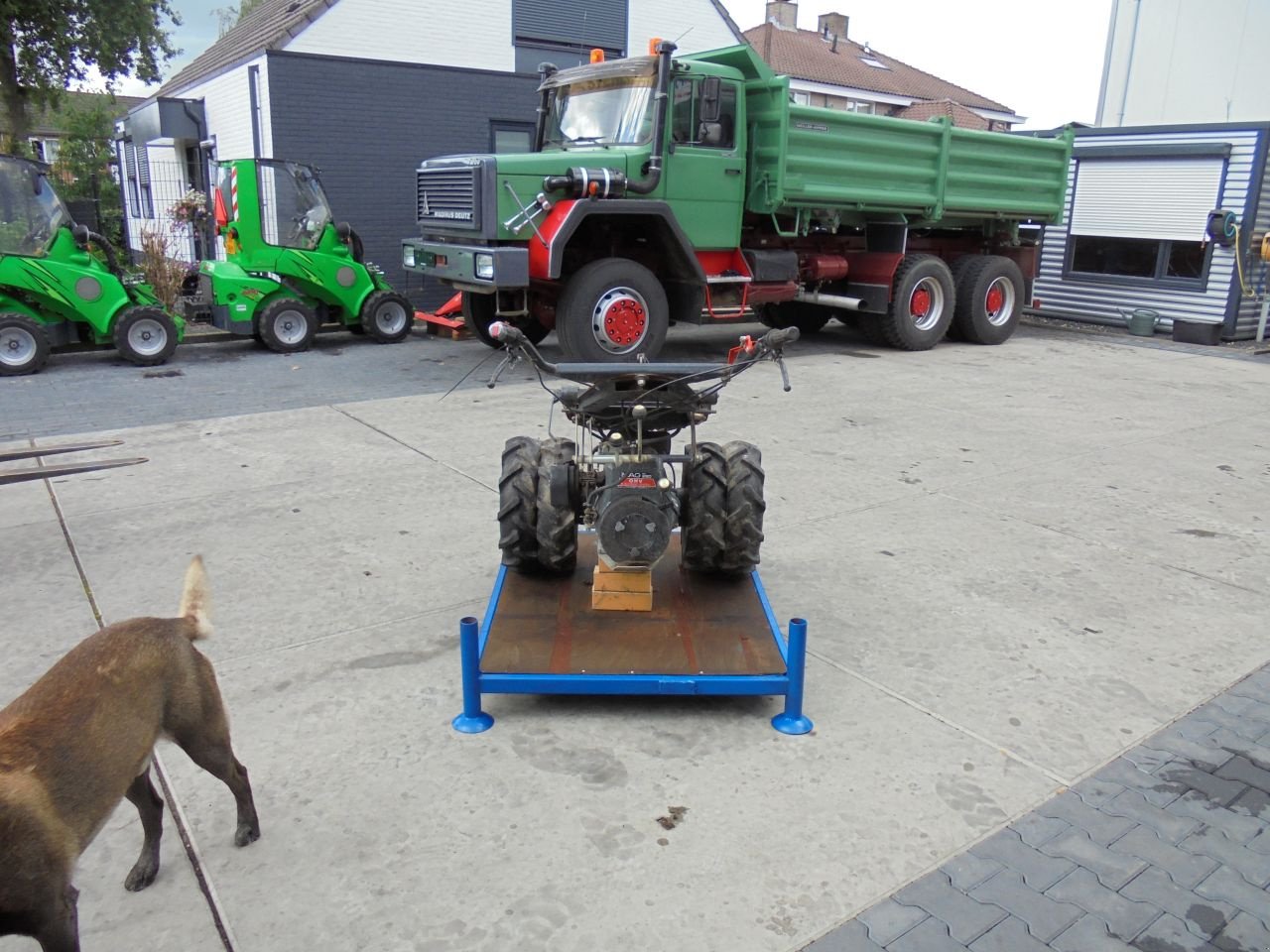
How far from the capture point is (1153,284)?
1377cm

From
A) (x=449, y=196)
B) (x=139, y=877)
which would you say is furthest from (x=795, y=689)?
(x=449, y=196)

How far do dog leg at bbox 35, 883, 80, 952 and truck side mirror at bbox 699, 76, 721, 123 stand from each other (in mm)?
8865

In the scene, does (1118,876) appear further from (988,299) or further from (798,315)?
(988,299)

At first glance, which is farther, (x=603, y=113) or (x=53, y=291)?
(x=603, y=113)

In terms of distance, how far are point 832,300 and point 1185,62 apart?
35.9 ft

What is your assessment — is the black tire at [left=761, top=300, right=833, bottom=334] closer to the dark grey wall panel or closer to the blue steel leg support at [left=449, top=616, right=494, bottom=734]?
the dark grey wall panel

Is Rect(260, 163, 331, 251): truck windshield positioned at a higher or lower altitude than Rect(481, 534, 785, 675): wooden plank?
higher

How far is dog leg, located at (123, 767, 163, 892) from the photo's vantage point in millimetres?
2574

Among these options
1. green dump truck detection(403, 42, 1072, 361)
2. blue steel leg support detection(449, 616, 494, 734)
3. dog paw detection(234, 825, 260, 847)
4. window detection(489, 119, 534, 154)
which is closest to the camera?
dog paw detection(234, 825, 260, 847)

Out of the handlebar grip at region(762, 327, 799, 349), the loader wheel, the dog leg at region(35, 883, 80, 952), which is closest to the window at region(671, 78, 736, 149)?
the loader wheel

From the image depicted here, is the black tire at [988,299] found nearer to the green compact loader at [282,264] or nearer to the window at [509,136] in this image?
the window at [509,136]

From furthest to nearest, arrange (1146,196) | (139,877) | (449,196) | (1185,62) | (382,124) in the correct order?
(1185,62) → (1146,196) → (382,124) → (449,196) → (139,877)

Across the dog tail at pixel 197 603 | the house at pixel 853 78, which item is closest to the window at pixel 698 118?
the dog tail at pixel 197 603

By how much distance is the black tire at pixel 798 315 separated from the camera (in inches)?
516
